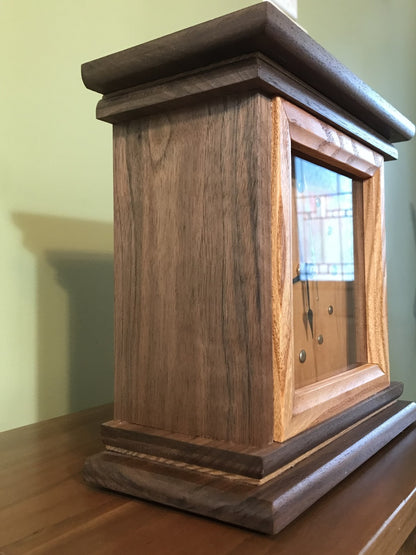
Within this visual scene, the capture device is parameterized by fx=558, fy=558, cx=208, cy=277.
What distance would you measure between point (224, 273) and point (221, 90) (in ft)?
0.53

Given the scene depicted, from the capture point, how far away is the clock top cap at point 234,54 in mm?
453

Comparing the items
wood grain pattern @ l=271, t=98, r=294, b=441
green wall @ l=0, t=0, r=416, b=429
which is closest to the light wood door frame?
wood grain pattern @ l=271, t=98, r=294, b=441

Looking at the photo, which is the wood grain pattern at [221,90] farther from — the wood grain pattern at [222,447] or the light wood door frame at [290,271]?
the wood grain pattern at [222,447]

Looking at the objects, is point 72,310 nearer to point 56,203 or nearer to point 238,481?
point 56,203

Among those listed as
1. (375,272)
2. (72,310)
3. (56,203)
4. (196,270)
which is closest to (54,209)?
(56,203)

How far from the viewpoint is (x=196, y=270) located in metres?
0.52

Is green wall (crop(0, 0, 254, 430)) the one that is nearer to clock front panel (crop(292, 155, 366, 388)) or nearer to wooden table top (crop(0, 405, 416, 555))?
wooden table top (crop(0, 405, 416, 555))

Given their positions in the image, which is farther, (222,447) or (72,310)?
(72,310)

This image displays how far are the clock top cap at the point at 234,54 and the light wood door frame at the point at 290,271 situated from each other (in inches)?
1.4

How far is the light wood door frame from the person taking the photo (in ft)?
1.62

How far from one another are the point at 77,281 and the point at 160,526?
0.44m

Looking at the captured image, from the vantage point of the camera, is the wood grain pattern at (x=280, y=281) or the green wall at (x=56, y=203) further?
the green wall at (x=56, y=203)

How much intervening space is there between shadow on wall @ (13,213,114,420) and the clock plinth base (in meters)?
0.26

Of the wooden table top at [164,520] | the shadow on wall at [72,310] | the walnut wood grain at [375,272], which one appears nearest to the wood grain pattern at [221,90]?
the walnut wood grain at [375,272]
